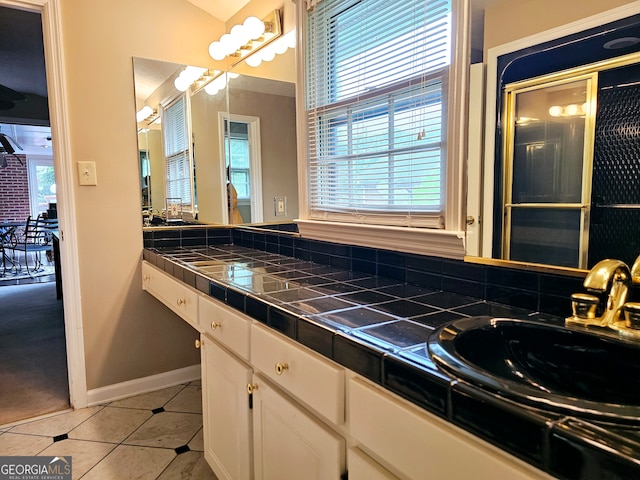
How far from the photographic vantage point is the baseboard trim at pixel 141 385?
221 centimetres

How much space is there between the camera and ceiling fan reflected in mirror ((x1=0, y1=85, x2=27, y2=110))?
14.1 ft

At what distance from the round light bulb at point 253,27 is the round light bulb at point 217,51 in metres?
0.25

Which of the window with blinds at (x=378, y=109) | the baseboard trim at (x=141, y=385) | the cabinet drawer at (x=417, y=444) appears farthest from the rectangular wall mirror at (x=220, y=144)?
the cabinet drawer at (x=417, y=444)

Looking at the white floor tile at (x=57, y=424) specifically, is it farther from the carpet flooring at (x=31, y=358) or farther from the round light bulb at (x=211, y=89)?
the round light bulb at (x=211, y=89)

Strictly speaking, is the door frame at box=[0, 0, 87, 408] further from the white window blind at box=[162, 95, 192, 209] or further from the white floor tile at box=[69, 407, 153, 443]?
the white window blind at box=[162, 95, 192, 209]

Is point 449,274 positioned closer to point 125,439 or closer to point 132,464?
point 132,464

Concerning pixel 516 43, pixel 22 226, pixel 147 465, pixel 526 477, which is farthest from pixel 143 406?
pixel 22 226

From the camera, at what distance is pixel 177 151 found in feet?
7.97

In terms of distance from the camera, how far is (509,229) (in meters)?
1.08

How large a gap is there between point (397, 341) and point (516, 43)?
81 centimetres

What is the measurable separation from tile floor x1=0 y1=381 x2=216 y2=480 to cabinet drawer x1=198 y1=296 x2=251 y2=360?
693mm

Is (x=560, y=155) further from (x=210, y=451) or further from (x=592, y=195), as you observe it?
(x=210, y=451)

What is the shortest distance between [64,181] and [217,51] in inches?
41.4

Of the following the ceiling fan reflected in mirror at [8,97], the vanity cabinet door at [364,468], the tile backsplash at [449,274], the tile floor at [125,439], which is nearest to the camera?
the vanity cabinet door at [364,468]
